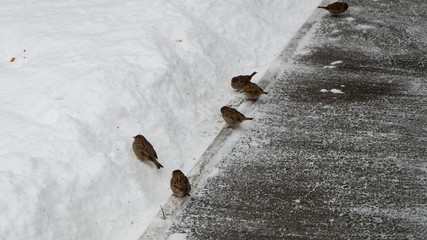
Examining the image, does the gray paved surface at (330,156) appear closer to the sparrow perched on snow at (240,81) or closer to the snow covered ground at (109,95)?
the sparrow perched on snow at (240,81)

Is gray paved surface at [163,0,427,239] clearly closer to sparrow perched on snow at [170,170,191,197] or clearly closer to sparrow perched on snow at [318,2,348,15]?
sparrow perched on snow at [170,170,191,197]

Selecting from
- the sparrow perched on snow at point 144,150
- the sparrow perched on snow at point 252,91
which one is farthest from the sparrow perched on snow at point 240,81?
the sparrow perched on snow at point 144,150

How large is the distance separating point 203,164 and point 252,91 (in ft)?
5.02

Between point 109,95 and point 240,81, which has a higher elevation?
point 109,95

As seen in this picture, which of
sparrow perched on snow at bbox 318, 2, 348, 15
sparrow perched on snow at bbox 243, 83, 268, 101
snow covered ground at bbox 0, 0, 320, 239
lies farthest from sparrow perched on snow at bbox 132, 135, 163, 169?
sparrow perched on snow at bbox 318, 2, 348, 15

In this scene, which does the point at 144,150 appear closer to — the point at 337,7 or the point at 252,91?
the point at 252,91

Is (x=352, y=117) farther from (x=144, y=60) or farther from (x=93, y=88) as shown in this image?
(x=93, y=88)

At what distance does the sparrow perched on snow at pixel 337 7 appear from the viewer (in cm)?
935

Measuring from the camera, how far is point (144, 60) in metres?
7.19

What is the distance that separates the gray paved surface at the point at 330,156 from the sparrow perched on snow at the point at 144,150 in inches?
26.7

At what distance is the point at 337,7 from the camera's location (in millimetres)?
9352

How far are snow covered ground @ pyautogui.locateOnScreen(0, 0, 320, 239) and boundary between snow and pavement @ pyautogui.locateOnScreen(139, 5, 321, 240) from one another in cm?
15

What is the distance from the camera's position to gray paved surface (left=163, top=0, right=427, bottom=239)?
5016 millimetres

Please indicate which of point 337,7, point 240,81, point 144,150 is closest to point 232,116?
point 240,81
